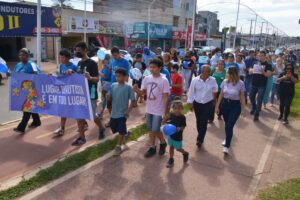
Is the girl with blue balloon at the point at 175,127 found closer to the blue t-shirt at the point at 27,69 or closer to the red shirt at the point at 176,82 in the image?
the red shirt at the point at 176,82

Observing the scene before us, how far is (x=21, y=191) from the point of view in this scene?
4340 mm

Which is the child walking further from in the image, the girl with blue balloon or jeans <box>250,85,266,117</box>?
jeans <box>250,85,266,117</box>

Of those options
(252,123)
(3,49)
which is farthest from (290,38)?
(252,123)

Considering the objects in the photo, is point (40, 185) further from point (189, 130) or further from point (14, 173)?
point (189, 130)

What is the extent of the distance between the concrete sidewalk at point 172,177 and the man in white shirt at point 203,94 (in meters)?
0.66

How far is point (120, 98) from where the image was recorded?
545 cm

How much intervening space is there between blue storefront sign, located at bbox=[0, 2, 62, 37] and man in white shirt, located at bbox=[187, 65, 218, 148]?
60.7 ft

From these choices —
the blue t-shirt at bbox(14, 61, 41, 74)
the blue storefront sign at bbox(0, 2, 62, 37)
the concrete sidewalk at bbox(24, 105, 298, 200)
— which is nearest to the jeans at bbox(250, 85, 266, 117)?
the concrete sidewalk at bbox(24, 105, 298, 200)

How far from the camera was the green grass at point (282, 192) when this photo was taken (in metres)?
4.39

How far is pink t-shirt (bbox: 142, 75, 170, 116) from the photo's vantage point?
537 centimetres

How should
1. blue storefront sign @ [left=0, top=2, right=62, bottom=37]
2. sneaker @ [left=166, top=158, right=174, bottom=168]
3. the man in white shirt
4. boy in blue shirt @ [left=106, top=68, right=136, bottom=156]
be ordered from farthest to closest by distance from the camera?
1. blue storefront sign @ [left=0, top=2, right=62, bottom=37]
2. the man in white shirt
3. boy in blue shirt @ [left=106, top=68, right=136, bottom=156]
4. sneaker @ [left=166, top=158, right=174, bottom=168]

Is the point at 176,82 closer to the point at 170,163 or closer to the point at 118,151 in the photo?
the point at 118,151

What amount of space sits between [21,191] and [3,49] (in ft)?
82.3

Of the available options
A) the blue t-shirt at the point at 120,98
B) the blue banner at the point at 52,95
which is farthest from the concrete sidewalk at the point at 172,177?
the blue banner at the point at 52,95
